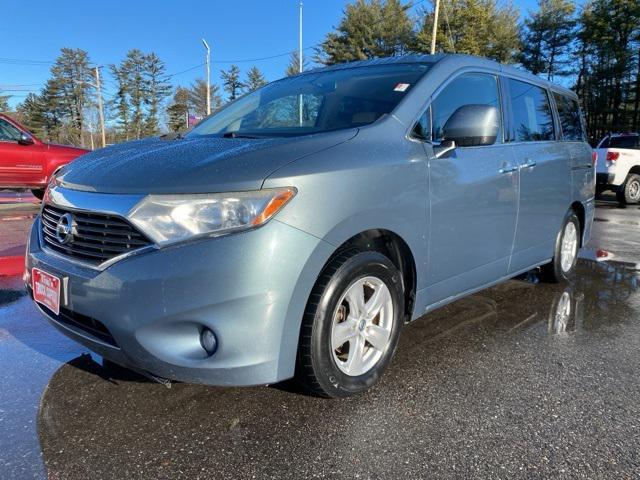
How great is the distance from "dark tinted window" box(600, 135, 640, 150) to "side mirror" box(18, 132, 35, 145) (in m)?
14.0

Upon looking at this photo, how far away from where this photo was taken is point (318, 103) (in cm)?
325

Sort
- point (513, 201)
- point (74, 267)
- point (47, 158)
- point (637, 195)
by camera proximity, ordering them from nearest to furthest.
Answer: point (74, 267) < point (513, 201) < point (47, 158) < point (637, 195)

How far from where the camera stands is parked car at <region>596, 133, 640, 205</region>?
12914 mm

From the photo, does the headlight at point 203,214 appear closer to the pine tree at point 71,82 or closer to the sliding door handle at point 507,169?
the sliding door handle at point 507,169

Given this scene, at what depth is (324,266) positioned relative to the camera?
2270mm

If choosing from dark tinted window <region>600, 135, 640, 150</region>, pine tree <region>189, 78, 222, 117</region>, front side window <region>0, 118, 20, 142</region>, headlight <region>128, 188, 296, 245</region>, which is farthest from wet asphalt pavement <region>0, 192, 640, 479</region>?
pine tree <region>189, 78, 222, 117</region>

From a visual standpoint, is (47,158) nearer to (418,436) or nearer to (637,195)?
(418,436)

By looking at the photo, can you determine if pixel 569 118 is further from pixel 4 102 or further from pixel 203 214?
pixel 4 102

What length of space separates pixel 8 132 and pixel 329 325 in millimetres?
10203

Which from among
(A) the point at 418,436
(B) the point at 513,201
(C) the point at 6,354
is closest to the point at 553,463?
(A) the point at 418,436

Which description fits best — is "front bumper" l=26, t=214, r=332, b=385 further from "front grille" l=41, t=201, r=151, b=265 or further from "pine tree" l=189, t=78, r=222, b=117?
"pine tree" l=189, t=78, r=222, b=117

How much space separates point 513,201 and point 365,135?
1.49 metres

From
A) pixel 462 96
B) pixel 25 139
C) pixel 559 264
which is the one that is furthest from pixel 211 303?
pixel 25 139

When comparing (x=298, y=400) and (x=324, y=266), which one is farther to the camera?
(x=298, y=400)
